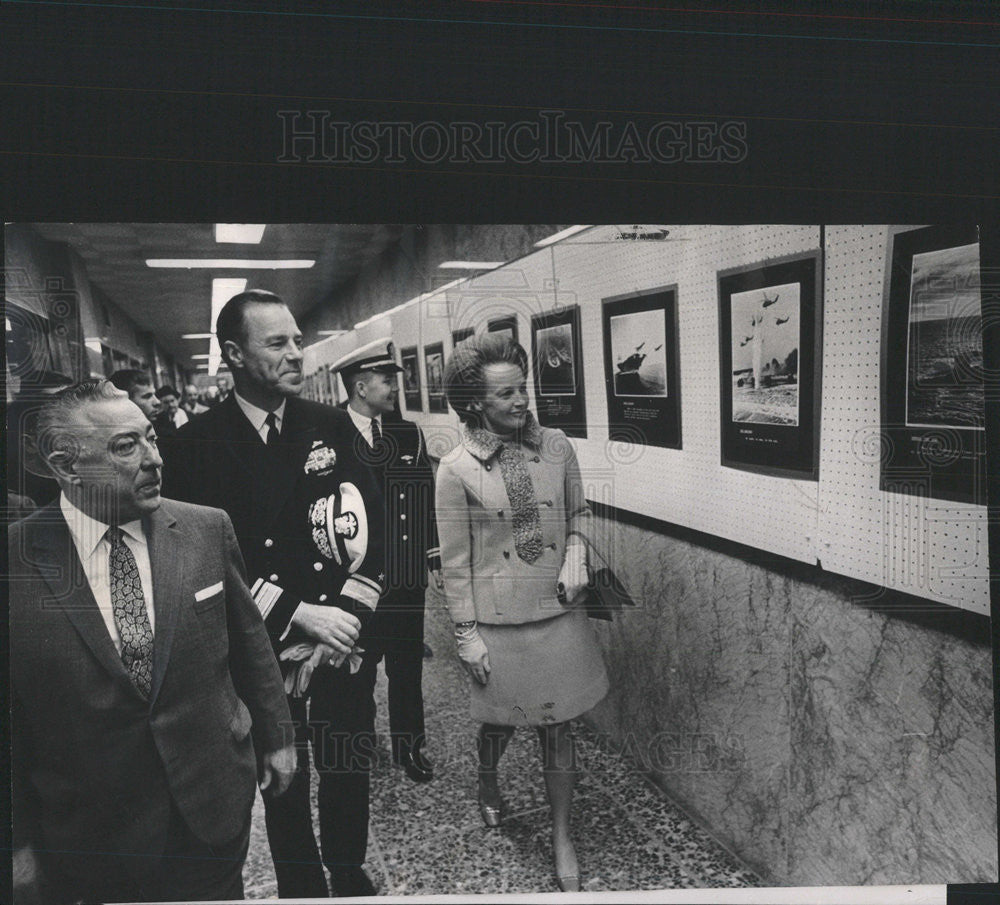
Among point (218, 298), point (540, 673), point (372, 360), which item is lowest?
point (540, 673)

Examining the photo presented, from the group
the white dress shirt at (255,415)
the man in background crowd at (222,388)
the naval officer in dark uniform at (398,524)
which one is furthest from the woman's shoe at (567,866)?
the man in background crowd at (222,388)

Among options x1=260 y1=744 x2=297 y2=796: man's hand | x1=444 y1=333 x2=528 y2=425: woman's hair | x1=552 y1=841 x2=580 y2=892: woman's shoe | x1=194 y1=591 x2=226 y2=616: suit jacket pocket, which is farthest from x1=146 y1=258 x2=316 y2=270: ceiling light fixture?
x1=552 y1=841 x2=580 y2=892: woman's shoe

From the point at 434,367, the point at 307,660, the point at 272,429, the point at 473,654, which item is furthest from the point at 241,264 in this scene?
the point at 473,654

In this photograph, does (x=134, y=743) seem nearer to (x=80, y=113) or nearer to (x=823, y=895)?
(x=80, y=113)

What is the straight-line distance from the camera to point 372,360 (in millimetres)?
2365

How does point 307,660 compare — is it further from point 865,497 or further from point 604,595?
point 865,497

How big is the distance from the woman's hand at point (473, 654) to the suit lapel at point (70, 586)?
0.79m

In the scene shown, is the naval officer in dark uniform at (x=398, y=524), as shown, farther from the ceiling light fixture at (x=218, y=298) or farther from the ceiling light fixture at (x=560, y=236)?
the ceiling light fixture at (x=560, y=236)

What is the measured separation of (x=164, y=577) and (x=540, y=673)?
3.18ft

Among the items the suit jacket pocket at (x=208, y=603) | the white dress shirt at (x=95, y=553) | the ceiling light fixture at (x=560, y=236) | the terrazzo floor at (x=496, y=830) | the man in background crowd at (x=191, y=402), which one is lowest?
the terrazzo floor at (x=496, y=830)

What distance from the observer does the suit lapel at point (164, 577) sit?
2.31m

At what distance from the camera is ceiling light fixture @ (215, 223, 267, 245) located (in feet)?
7.59

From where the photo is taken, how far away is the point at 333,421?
7.80 feet

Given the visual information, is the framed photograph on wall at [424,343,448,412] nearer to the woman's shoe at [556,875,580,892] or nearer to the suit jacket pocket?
the suit jacket pocket
